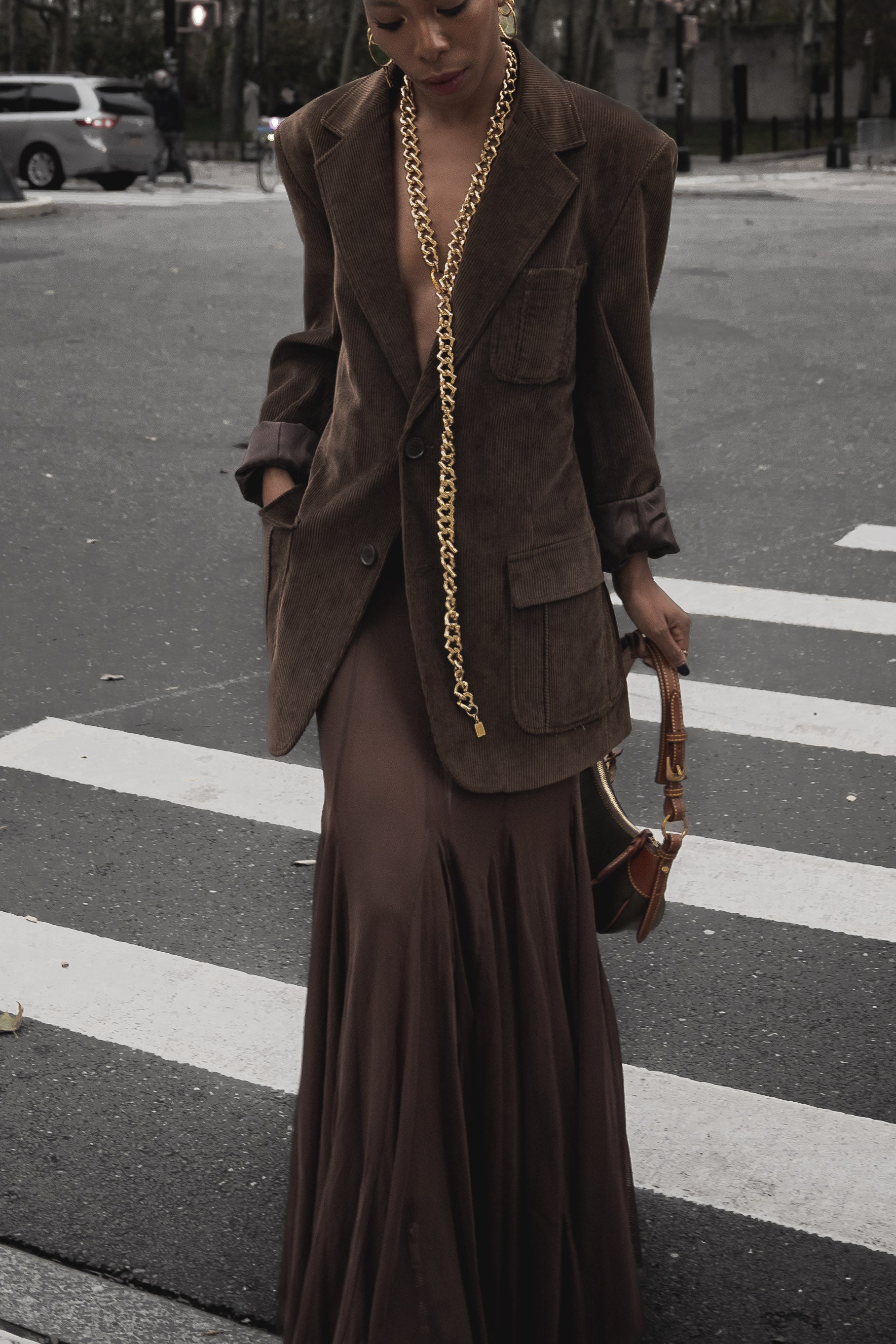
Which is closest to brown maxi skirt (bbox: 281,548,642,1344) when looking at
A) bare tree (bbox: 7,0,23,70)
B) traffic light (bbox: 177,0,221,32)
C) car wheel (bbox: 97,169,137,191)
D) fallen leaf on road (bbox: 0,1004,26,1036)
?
fallen leaf on road (bbox: 0,1004,26,1036)

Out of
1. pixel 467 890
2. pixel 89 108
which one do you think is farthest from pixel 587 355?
pixel 89 108

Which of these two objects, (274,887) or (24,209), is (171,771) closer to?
(274,887)

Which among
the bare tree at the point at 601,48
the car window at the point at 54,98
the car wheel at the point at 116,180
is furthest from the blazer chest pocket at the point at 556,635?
the bare tree at the point at 601,48

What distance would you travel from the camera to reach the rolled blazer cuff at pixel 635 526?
2.64 meters

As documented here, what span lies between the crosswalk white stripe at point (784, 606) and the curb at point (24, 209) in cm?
1717

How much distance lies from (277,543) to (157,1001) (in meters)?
1.79

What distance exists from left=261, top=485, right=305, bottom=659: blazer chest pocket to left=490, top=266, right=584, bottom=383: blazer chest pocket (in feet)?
1.39

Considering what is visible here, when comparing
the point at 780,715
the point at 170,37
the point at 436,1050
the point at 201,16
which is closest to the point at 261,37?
the point at 201,16

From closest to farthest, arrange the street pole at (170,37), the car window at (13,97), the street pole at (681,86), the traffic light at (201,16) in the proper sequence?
the car window at (13,97) → the street pole at (170,37) → the street pole at (681,86) → the traffic light at (201,16)

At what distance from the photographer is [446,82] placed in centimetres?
243

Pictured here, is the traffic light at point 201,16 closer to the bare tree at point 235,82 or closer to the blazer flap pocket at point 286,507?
the bare tree at point 235,82

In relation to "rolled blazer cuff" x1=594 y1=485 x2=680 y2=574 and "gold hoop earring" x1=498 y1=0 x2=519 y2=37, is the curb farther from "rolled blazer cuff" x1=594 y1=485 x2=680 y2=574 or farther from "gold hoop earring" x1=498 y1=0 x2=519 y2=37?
"rolled blazer cuff" x1=594 y1=485 x2=680 y2=574

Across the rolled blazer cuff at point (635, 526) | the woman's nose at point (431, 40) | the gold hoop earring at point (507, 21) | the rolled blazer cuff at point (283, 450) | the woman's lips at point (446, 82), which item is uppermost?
the gold hoop earring at point (507, 21)

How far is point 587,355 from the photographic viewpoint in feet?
8.46
